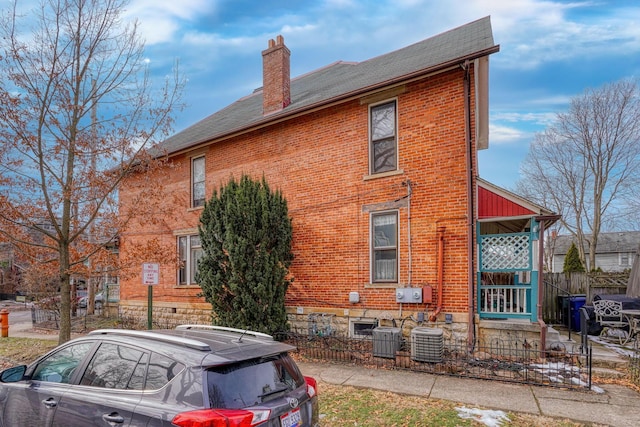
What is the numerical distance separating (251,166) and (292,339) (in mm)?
5508

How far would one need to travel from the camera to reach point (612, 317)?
1011cm

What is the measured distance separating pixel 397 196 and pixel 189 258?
25.8ft

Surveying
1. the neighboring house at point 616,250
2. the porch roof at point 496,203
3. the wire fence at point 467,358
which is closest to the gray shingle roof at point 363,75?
the porch roof at point 496,203

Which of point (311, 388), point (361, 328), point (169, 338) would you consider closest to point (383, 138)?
point (361, 328)

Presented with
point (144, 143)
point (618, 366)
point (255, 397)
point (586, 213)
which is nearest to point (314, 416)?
point (255, 397)

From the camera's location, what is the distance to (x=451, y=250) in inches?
343

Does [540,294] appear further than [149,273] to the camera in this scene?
Yes

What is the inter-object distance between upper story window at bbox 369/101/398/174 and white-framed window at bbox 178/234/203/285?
22.9 ft

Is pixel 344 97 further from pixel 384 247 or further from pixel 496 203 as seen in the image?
pixel 496 203

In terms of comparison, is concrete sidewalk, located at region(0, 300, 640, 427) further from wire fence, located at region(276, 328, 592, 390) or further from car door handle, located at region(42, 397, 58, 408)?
car door handle, located at region(42, 397, 58, 408)

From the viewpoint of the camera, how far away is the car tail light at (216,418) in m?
2.59

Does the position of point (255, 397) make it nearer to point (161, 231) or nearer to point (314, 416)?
point (314, 416)

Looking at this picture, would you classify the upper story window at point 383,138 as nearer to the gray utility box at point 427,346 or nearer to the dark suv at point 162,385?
the gray utility box at point 427,346

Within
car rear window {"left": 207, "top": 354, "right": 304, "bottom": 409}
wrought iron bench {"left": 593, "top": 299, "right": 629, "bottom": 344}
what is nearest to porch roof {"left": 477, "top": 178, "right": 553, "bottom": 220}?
wrought iron bench {"left": 593, "top": 299, "right": 629, "bottom": 344}
